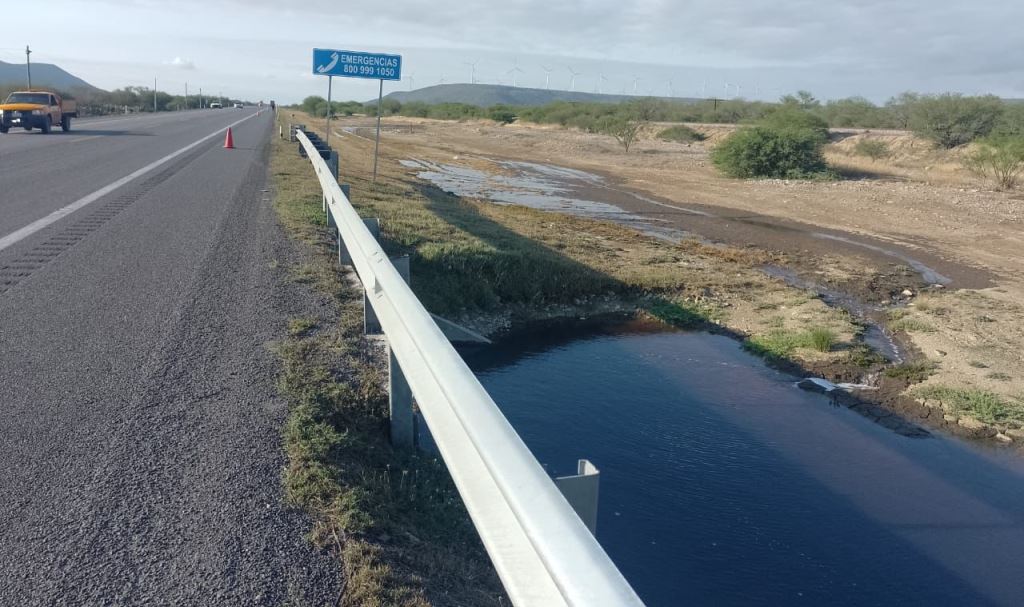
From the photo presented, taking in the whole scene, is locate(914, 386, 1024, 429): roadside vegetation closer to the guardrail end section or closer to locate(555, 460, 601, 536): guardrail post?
the guardrail end section

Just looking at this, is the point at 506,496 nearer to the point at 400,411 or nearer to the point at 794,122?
the point at 400,411

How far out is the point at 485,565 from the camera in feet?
12.1

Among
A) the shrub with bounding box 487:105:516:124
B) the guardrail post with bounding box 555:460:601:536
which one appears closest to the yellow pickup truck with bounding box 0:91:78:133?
the guardrail post with bounding box 555:460:601:536

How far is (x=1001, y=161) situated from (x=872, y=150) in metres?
13.3

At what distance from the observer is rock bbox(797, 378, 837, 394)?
864cm

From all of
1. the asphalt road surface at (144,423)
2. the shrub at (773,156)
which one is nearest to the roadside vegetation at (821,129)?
the shrub at (773,156)

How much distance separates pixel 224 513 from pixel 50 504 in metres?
0.71

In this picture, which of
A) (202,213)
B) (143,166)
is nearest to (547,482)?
(202,213)

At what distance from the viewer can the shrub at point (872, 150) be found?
41906 millimetres

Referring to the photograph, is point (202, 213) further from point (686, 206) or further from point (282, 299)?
point (686, 206)

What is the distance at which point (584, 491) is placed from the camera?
243 centimetres

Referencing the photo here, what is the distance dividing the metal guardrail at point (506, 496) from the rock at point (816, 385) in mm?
6457

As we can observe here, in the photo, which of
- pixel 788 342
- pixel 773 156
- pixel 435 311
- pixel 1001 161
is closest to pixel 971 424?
pixel 788 342

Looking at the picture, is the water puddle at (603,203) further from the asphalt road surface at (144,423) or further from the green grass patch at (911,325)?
the asphalt road surface at (144,423)
